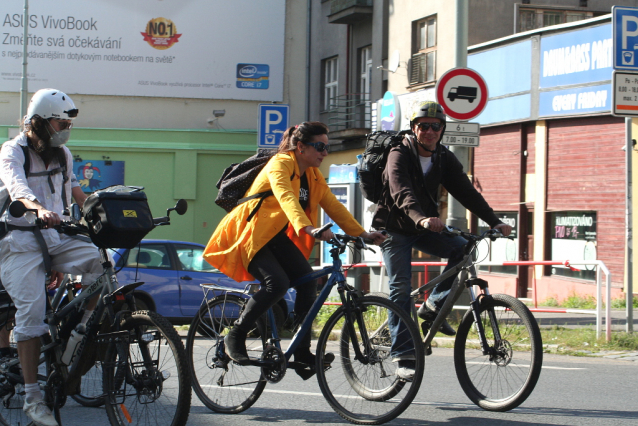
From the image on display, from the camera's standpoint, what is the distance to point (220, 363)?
545cm

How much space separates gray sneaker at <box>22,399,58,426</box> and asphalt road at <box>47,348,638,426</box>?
498mm

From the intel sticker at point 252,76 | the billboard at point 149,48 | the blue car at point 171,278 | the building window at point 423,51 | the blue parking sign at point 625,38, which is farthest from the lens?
the intel sticker at point 252,76

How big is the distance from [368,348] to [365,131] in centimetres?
2130

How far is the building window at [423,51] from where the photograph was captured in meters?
21.8

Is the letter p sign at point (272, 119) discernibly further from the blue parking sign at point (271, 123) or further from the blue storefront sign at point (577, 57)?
the blue storefront sign at point (577, 57)

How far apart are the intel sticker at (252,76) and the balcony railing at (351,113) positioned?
480 centimetres

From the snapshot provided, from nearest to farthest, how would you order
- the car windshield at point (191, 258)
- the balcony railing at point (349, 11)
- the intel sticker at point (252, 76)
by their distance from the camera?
1. the car windshield at point (191, 258)
2. the balcony railing at point (349, 11)
3. the intel sticker at point (252, 76)

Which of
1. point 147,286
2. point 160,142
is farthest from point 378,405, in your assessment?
point 160,142

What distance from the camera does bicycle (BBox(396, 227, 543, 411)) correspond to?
502 cm

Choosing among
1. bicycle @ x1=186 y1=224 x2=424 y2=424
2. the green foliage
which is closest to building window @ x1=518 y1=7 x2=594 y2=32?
the green foliage

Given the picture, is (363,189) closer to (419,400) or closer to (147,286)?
(419,400)

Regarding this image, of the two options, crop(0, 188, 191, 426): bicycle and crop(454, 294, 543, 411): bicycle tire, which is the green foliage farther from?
crop(0, 188, 191, 426): bicycle

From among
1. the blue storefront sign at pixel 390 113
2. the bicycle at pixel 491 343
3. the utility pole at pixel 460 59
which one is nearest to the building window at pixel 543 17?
the blue storefront sign at pixel 390 113

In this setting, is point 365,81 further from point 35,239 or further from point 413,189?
point 35,239
